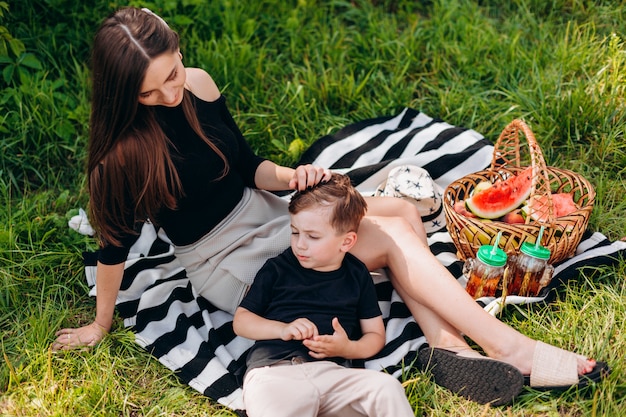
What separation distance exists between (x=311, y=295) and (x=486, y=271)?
2.77 ft

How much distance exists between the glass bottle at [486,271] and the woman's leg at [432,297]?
228 millimetres

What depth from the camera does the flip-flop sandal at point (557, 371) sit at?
2.77 metres

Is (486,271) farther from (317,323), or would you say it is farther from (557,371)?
(317,323)

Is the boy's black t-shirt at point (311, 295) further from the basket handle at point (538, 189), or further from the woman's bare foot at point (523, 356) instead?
the basket handle at point (538, 189)

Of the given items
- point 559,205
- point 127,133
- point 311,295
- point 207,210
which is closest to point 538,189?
point 559,205

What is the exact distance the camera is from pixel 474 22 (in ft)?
16.1

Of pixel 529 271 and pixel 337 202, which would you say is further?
pixel 529 271

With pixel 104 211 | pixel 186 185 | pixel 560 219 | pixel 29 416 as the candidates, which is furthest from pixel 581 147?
pixel 29 416

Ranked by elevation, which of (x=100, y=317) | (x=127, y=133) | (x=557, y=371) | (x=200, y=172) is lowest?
(x=100, y=317)

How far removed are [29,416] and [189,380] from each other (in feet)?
2.14

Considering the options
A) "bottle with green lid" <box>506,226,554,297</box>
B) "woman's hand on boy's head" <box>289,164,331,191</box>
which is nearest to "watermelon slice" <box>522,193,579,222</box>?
"bottle with green lid" <box>506,226,554,297</box>

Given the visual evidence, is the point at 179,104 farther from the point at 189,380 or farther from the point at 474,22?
the point at 474,22

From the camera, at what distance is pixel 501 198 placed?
136 inches

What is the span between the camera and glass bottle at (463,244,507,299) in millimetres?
3137
